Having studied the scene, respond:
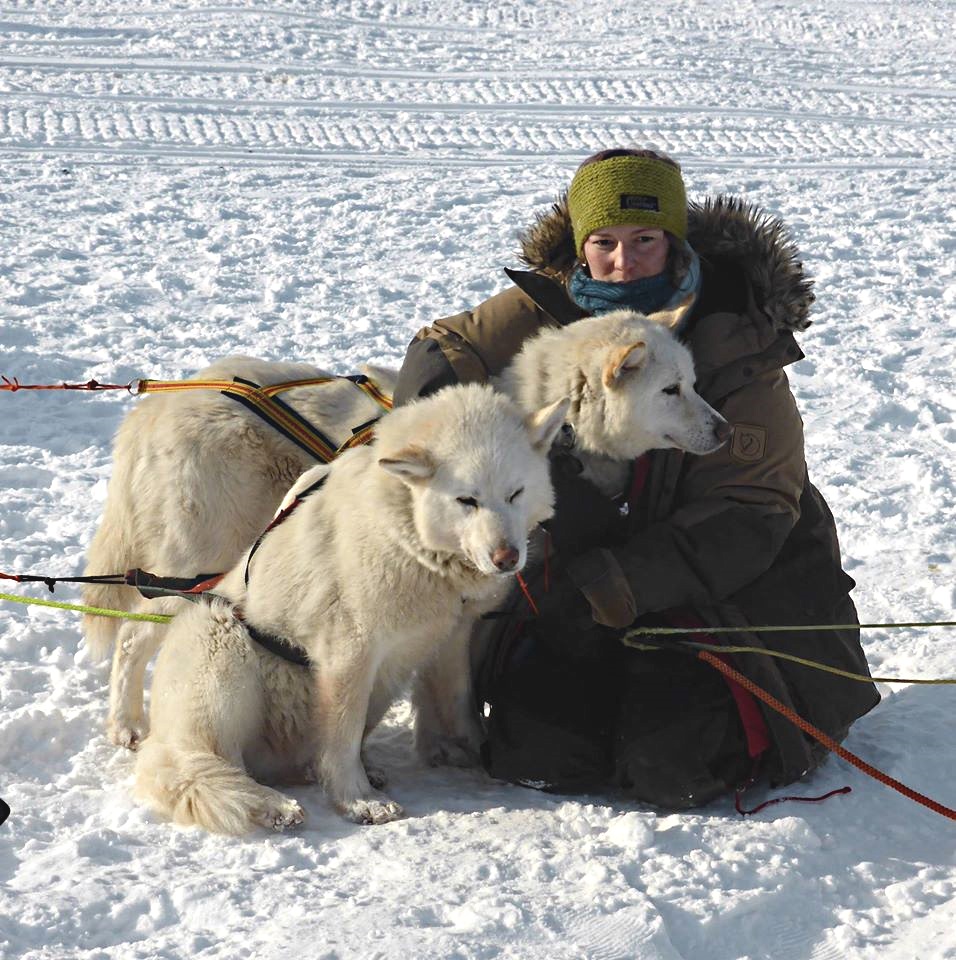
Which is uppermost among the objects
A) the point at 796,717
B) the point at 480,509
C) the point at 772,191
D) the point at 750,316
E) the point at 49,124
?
the point at 49,124

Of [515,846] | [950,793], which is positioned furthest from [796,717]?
[515,846]

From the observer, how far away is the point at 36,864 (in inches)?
124

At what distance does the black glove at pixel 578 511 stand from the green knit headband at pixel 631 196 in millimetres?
740

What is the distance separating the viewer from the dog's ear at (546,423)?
3.42 m

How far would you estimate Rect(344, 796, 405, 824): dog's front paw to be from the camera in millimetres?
3529

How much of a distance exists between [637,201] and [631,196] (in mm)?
24

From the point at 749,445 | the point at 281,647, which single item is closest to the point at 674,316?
the point at 749,445

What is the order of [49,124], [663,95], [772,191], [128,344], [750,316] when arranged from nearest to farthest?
1. [750,316]
2. [128,344]
3. [772,191]
4. [49,124]
5. [663,95]

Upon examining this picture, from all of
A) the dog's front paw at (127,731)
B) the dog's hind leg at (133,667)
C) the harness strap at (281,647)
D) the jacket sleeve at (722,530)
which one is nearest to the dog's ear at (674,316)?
the jacket sleeve at (722,530)

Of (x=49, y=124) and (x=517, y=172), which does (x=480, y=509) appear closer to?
(x=517, y=172)

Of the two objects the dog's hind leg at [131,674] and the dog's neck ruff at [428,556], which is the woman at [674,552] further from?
the dog's hind leg at [131,674]

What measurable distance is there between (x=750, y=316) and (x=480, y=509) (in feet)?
3.69

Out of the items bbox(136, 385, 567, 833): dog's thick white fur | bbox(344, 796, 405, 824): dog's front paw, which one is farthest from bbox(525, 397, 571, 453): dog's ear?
bbox(344, 796, 405, 824): dog's front paw

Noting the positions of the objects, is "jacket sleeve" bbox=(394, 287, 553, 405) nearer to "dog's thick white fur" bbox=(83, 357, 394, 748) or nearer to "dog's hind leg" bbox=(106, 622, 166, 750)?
"dog's thick white fur" bbox=(83, 357, 394, 748)
